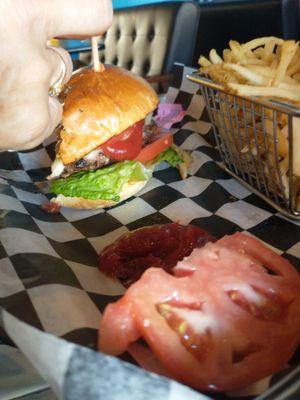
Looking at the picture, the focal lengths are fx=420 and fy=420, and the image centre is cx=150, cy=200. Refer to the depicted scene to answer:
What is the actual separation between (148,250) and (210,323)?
587 millimetres

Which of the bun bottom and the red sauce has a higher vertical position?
the bun bottom

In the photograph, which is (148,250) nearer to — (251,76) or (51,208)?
(51,208)

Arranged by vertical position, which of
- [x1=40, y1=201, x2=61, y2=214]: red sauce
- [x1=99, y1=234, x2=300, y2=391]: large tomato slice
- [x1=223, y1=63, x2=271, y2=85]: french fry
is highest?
[x1=223, y1=63, x2=271, y2=85]: french fry

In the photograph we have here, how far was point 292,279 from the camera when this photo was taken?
104cm

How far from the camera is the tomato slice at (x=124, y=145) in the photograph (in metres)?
1.80

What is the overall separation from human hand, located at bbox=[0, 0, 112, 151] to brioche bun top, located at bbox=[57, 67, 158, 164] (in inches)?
24.8

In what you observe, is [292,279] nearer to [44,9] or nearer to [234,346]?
[234,346]

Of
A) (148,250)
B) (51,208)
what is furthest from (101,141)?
(148,250)

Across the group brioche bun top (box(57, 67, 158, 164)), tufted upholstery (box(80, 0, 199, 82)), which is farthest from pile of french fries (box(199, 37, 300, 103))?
tufted upholstery (box(80, 0, 199, 82))

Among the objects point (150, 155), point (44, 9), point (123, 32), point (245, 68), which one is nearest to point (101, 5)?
point (44, 9)

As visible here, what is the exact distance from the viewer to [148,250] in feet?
4.73

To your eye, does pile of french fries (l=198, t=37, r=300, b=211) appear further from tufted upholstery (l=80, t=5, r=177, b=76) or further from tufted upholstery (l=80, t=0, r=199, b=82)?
tufted upholstery (l=80, t=5, r=177, b=76)

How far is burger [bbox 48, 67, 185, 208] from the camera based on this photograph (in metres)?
1.70

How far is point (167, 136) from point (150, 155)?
150 millimetres
